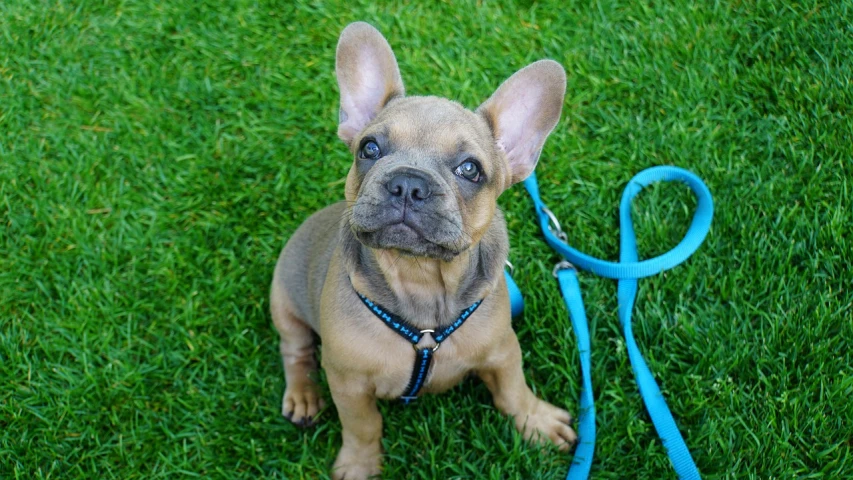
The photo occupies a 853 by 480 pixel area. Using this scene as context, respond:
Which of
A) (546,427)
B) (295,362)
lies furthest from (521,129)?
(295,362)

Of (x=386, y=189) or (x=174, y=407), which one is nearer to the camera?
(x=386, y=189)

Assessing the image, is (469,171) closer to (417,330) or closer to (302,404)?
(417,330)

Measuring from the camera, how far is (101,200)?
545 cm

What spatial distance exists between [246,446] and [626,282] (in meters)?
2.51

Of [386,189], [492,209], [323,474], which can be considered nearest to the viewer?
[386,189]

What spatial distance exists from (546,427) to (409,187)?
1919 mm

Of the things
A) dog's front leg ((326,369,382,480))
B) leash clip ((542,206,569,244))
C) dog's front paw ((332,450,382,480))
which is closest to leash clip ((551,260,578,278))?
leash clip ((542,206,569,244))

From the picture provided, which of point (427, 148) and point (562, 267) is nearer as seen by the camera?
point (427, 148)

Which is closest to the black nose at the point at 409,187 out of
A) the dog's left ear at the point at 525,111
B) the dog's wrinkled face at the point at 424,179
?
the dog's wrinkled face at the point at 424,179

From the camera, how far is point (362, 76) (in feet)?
12.1

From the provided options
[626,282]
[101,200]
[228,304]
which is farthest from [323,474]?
[101,200]

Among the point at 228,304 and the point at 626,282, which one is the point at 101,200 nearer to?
the point at 228,304

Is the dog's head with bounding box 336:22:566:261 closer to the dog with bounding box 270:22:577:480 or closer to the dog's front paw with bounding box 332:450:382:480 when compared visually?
the dog with bounding box 270:22:577:480

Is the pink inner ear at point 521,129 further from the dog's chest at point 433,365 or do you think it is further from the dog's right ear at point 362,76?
the dog's chest at point 433,365
